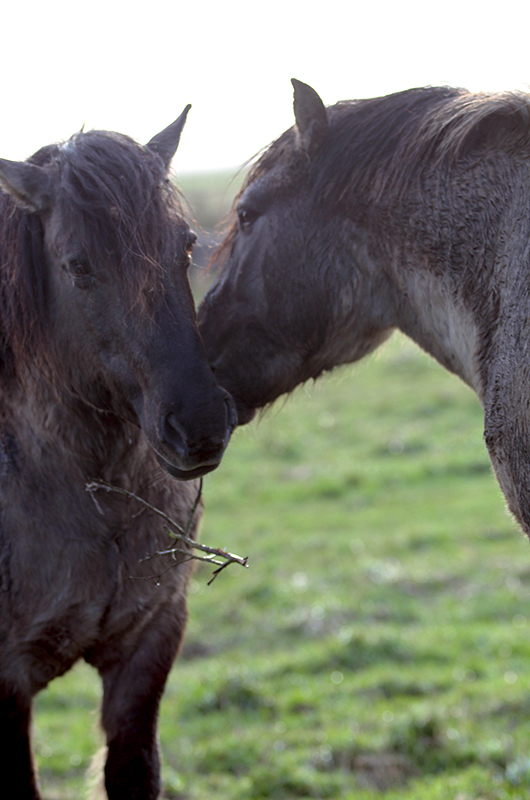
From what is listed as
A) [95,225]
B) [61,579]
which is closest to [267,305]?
[95,225]

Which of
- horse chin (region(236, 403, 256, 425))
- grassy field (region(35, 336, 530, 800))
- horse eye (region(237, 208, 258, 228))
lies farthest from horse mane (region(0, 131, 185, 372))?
grassy field (region(35, 336, 530, 800))

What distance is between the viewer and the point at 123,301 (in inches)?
105

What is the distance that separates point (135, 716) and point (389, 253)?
1.99m

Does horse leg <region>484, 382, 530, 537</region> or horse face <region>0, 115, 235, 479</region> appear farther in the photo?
horse face <region>0, 115, 235, 479</region>

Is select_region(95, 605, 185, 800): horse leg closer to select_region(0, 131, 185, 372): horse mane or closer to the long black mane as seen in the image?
select_region(0, 131, 185, 372): horse mane

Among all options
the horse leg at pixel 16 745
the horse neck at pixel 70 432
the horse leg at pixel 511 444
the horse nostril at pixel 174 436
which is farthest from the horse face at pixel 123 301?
the horse leg at pixel 16 745

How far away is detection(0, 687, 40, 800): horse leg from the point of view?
2973mm

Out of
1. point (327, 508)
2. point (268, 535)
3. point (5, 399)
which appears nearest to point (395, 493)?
point (327, 508)

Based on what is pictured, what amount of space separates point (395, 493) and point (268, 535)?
1.93 metres

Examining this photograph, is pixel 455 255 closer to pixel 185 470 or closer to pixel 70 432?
pixel 185 470

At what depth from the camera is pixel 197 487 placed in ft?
11.4

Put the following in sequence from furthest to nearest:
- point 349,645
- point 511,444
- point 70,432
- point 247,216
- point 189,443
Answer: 1. point 349,645
2. point 247,216
3. point 70,432
4. point 189,443
5. point 511,444

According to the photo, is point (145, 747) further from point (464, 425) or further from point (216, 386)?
point (464, 425)

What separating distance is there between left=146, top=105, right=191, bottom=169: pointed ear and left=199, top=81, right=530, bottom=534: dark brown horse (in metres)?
0.33
